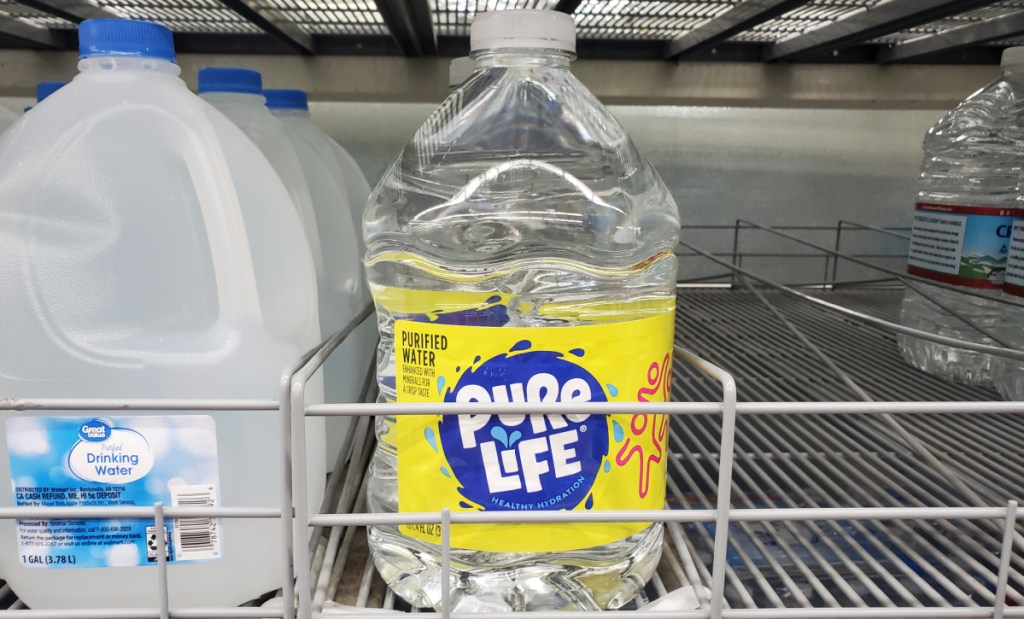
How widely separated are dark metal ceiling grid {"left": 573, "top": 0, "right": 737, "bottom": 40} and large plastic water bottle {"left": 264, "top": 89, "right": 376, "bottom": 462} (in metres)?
0.43

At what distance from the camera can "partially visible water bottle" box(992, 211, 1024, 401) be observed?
95 centimetres

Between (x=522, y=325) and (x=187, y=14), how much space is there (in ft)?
2.82

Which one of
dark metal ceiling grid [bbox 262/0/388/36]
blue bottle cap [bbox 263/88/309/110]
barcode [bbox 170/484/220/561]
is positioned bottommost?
barcode [bbox 170/484/220/561]

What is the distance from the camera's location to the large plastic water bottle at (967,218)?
1.04 meters

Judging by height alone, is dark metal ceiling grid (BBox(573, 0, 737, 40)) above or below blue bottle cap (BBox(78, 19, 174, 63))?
above

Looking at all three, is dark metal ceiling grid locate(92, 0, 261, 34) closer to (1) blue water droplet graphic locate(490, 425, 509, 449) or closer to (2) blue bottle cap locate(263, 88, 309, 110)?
(2) blue bottle cap locate(263, 88, 309, 110)

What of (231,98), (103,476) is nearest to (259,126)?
(231,98)

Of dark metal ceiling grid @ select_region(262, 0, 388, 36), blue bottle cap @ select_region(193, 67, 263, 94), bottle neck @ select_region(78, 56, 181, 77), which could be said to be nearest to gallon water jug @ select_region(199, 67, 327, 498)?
blue bottle cap @ select_region(193, 67, 263, 94)

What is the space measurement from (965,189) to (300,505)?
54.0 inches

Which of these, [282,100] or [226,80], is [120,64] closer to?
[226,80]

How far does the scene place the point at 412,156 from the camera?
2.25ft

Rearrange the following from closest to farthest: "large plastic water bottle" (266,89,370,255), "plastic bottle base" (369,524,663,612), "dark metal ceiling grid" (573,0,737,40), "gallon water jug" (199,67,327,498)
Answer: "plastic bottle base" (369,524,663,612) < "gallon water jug" (199,67,327,498) < "large plastic water bottle" (266,89,370,255) < "dark metal ceiling grid" (573,0,737,40)

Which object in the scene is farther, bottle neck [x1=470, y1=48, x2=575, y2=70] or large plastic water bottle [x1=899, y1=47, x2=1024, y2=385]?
large plastic water bottle [x1=899, y1=47, x2=1024, y2=385]

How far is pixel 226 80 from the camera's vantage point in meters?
0.72
